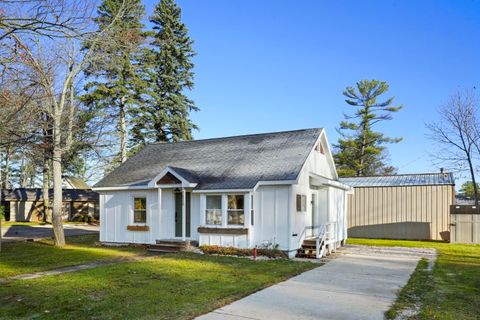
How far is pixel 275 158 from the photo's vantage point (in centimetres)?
1552

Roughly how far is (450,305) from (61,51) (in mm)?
14325

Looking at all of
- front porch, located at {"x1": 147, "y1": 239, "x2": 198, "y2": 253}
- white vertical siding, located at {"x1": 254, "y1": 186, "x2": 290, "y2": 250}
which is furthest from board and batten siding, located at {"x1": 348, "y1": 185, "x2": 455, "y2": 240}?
front porch, located at {"x1": 147, "y1": 239, "x2": 198, "y2": 253}

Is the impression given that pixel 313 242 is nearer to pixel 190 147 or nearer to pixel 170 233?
pixel 170 233

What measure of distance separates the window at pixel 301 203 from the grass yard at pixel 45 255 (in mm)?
6167

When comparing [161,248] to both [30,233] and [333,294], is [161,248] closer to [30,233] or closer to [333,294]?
[333,294]

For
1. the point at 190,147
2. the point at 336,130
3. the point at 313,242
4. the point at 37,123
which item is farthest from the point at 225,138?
the point at 336,130

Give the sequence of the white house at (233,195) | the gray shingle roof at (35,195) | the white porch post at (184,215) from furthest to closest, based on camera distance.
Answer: the gray shingle roof at (35,195) < the white porch post at (184,215) < the white house at (233,195)

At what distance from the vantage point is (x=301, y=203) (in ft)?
47.9

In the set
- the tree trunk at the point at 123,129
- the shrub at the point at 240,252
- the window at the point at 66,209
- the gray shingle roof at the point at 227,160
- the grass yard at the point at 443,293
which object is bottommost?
the window at the point at 66,209

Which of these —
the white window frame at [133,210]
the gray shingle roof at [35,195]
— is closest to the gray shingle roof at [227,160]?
the white window frame at [133,210]

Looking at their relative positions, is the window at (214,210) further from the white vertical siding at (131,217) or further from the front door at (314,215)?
the front door at (314,215)

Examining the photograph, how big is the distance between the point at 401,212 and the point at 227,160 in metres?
11.3

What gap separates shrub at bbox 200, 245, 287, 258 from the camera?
44.6 feet

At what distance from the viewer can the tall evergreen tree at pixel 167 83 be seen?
105 feet
